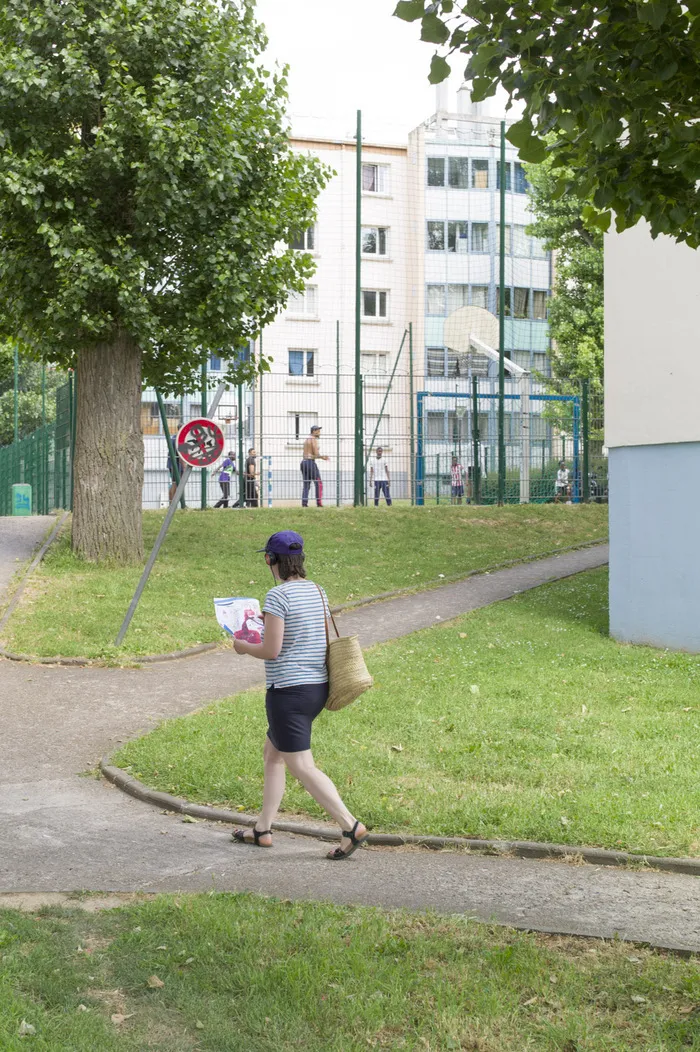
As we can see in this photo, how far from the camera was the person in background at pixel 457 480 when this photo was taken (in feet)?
90.0

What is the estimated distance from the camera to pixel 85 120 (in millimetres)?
16969

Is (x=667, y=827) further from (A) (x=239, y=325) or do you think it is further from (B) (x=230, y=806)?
(A) (x=239, y=325)

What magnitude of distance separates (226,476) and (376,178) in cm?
2738

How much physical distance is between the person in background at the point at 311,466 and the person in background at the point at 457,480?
3142 millimetres

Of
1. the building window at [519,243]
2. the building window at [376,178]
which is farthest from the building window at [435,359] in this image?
the building window at [376,178]

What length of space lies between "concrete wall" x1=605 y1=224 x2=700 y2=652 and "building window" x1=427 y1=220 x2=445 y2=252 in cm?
3674

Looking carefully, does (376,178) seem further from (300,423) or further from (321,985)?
(321,985)

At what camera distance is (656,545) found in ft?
45.0

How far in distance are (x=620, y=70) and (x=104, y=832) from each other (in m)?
4.85

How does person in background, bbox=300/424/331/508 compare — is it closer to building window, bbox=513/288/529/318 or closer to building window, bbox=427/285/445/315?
building window, bbox=513/288/529/318

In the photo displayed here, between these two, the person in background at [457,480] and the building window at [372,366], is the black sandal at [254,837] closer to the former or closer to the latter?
the person in background at [457,480]

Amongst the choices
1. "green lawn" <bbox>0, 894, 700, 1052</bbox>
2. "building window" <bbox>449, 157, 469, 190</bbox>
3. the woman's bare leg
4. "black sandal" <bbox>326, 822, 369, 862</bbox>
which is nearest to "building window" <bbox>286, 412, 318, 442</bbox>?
the woman's bare leg

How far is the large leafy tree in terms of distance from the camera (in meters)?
15.9

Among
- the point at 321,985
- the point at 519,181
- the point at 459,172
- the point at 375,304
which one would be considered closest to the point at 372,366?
the point at 375,304
